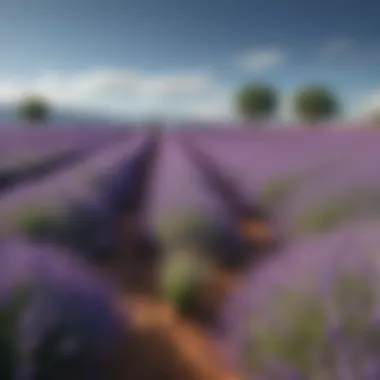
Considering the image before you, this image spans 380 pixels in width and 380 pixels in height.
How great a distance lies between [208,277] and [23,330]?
1.64m

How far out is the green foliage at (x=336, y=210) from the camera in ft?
9.80

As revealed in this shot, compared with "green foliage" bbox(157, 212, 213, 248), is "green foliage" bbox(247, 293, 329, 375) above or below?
above

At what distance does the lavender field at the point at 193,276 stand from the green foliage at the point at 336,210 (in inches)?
0.4

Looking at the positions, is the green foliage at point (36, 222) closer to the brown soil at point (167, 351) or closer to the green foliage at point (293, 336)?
the brown soil at point (167, 351)

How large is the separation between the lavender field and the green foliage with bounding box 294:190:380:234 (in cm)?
1

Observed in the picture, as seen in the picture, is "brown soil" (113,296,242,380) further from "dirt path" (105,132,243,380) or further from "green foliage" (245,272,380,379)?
"green foliage" (245,272,380,379)

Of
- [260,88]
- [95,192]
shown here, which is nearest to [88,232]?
[95,192]

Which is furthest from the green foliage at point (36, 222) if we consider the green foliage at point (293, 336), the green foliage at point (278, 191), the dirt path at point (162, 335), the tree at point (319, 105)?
the tree at point (319, 105)

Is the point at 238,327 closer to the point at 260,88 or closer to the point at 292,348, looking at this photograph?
the point at 292,348

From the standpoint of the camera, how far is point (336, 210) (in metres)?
3.15

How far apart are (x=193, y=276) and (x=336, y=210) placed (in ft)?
3.03

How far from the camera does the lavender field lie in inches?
60.3

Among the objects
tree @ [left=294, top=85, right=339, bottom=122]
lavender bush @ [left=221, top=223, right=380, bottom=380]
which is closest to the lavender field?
lavender bush @ [left=221, top=223, right=380, bottom=380]

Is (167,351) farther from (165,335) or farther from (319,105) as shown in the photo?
(319,105)
